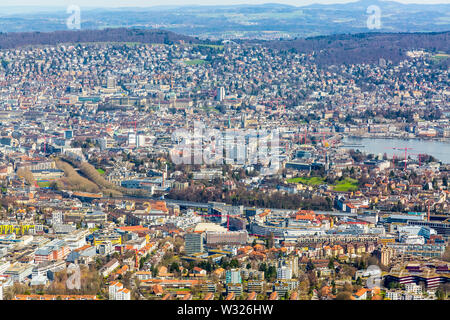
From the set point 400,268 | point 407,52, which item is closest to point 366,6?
point 407,52

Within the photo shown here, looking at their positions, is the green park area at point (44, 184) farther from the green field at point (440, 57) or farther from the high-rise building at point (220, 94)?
the green field at point (440, 57)

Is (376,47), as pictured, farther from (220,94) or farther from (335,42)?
(220,94)

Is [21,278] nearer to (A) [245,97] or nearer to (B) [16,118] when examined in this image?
(B) [16,118]

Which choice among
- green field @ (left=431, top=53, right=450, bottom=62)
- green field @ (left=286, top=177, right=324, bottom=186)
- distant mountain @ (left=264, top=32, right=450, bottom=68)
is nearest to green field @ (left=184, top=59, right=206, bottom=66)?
distant mountain @ (left=264, top=32, right=450, bottom=68)

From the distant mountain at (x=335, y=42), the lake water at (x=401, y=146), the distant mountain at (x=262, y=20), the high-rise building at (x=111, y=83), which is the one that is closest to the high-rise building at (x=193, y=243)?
the lake water at (x=401, y=146)

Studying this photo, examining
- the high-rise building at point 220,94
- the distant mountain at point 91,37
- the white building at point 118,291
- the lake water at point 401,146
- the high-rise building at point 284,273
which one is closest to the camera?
the white building at point 118,291

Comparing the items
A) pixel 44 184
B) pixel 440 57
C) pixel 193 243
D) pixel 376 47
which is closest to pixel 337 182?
pixel 44 184

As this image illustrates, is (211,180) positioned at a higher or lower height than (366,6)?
lower
